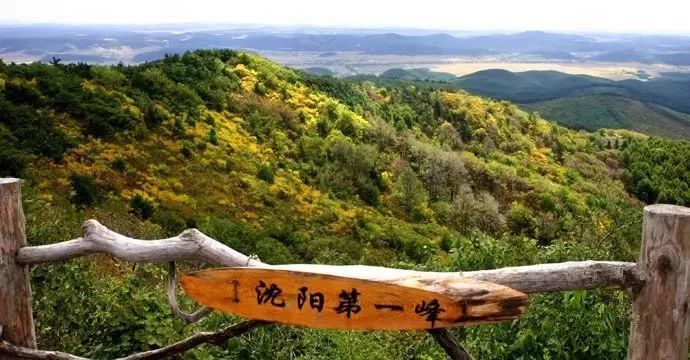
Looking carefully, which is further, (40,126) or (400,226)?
(400,226)

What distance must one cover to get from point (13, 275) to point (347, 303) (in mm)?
2102

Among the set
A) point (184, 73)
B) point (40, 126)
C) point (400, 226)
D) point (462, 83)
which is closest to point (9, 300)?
point (40, 126)

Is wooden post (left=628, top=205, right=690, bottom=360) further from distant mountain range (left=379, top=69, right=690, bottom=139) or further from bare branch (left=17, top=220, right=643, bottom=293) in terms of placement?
Result: distant mountain range (left=379, top=69, right=690, bottom=139)

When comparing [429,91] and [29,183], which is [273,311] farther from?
[429,91]

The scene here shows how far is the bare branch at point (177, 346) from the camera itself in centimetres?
296

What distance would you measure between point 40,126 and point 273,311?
65.1ft

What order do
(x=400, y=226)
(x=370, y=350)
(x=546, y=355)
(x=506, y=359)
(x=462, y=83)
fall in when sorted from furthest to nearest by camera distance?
(x=462, y=83) < (x=400, y=226) < (x=370, y=350) < (x=506, y=359) < (x=546, y=355)

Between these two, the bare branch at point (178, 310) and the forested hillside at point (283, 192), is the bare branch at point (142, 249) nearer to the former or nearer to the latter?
the bare branch at point (178, 310)

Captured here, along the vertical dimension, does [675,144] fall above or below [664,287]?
below

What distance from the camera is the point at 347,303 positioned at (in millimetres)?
A: 2609

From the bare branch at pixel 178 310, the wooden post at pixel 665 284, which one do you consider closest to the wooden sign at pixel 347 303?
the bare branch at pixel 178 310

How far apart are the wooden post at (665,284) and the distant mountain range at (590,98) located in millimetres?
89917

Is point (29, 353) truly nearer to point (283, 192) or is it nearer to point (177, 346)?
point (177, 346)

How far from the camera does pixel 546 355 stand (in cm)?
429
